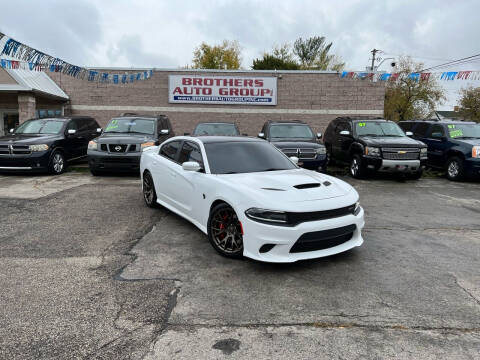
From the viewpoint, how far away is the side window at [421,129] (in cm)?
1244

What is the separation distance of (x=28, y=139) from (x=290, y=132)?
772 centimetres

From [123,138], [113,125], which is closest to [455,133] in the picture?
[123,138]

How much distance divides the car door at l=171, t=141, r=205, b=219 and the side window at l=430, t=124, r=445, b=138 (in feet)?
30.7

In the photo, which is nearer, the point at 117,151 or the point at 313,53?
the point at 117,151

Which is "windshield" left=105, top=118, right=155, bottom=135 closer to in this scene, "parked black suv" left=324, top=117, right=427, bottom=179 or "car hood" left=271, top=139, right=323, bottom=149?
"car hood" left=271, top=139, right=323, bottom=149

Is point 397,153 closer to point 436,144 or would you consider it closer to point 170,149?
point 436,144

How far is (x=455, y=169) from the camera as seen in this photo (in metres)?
10.9

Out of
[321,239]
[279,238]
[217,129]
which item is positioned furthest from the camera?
[217,129]

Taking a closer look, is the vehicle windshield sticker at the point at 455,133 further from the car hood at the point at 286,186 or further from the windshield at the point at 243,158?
the car hood at the point at 286,186

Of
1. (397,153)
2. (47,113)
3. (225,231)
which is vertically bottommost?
(225,231)

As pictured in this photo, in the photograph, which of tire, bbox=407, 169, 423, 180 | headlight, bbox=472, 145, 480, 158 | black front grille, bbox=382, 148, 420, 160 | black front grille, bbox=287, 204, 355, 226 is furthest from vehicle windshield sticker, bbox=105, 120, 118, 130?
headlight, bbox=472, 145, 480, 158

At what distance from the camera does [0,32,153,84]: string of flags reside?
10688 millimetres

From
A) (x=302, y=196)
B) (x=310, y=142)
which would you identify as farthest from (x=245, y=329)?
(x=310, y=142)

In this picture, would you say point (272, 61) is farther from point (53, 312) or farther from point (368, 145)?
point (53, 312)
